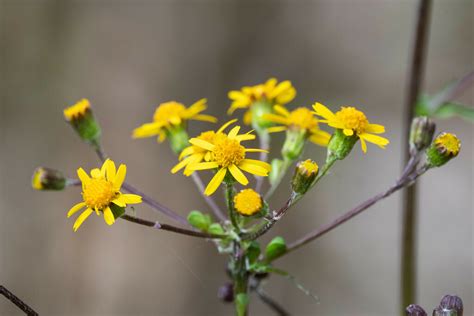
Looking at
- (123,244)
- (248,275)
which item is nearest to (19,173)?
(123,244)

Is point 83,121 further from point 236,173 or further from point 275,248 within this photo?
point 275,248

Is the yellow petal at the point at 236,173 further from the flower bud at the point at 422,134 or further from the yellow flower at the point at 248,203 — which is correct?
the flower bud at the point at 422,134

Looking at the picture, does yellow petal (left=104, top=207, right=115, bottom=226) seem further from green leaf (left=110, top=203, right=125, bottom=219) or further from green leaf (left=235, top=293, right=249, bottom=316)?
green leaf (left=235, top=293, right=249, bottom=316)

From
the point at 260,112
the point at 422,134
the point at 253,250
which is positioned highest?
the point at 260,112

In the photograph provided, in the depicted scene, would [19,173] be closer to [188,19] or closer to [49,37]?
[49,37]

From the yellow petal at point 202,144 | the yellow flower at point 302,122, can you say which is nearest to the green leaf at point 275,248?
the yellow petal at point 202,144

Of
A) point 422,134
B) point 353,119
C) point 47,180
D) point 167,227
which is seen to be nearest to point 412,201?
point 422,134

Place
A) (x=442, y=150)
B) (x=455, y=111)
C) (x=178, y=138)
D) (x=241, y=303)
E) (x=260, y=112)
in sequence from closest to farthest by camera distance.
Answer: (x=241, y=303) → (x=442, y=150) → (x=178, y=138) → (x=260, y=112) → (x=455, y=111)
